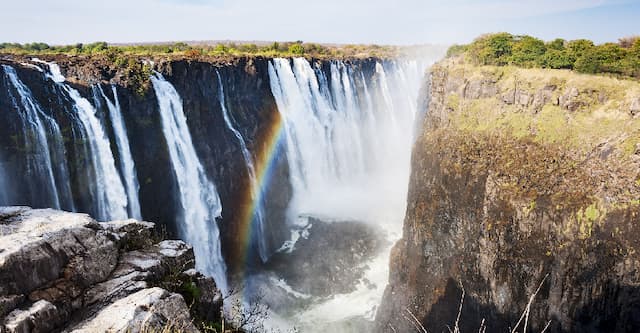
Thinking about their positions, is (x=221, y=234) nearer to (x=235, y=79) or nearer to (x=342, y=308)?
(x=342, y=308)

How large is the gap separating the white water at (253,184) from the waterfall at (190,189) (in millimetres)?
4652

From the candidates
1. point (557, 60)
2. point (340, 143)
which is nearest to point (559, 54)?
→ point (557, 60)

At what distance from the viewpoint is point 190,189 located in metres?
28.9

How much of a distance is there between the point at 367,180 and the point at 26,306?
142 ft

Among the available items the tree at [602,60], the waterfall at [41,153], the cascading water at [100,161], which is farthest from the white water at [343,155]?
the tree at [602,60]

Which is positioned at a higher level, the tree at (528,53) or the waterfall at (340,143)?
the tree at (528,53)

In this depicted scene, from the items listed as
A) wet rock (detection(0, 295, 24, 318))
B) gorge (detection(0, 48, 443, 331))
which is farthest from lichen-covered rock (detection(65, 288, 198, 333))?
gorge (detection(0, 48, 443, 331))

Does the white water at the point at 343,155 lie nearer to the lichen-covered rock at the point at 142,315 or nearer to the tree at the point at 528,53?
the tree at the point at 528,53

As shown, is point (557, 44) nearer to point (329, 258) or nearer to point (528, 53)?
point (528, 53)

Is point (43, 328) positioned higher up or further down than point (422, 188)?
higher up

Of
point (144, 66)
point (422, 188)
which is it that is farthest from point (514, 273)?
point (144, 66)

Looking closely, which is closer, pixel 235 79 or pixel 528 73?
pixel 528 73

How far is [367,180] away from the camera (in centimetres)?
4956

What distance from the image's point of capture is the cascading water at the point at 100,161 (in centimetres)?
2297
